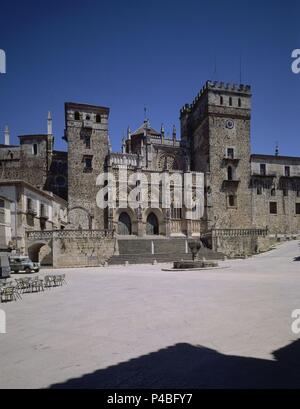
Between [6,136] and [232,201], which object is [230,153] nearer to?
[232,201]

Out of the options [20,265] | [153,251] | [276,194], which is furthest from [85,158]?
[276,194]

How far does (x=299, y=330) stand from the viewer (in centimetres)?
628

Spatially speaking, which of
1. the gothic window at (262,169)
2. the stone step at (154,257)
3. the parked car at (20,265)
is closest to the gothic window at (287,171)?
the gothic window at (262,169)

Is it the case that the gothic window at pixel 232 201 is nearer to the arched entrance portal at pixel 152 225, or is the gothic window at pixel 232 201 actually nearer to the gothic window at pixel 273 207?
the gothic window at pixel 273 207

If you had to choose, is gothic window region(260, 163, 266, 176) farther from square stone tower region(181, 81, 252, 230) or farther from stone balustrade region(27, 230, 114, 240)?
stone balustrade region(27, 230, 114, 240)

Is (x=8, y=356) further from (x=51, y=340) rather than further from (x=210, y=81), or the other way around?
(x=210, y=81)

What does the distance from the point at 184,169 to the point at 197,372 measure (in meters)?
43.6

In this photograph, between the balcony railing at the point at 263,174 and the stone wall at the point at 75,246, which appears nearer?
the stone wall at the point at 75,246

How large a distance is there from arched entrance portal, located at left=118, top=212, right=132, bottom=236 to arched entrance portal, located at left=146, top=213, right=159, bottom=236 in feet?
8.27

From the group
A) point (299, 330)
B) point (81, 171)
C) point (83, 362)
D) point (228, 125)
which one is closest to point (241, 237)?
point (228, 125)

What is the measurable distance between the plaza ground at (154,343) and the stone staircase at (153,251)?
798 inches

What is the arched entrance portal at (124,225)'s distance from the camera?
4062 centimetres

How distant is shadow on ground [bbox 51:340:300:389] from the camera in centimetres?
417

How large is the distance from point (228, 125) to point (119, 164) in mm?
16382
